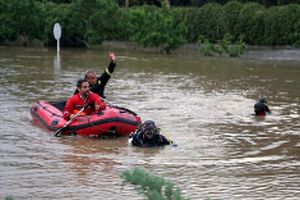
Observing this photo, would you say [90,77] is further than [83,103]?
Yes

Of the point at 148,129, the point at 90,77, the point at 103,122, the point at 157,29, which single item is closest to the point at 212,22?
the point at 157,29

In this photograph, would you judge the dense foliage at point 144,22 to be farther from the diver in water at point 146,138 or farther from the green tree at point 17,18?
the diver in water at point 146,138

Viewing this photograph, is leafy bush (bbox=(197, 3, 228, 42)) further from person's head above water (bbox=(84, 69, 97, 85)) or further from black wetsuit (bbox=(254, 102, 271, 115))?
person's head above water (bbox=(84, 69, 97, 85))

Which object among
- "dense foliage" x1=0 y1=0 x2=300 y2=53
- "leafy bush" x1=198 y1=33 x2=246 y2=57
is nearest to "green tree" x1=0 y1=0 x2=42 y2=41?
"dense foliage" x1=0 y1=0 x2=300 y2=53

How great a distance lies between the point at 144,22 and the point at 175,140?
26304 mm

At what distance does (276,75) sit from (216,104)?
9.90 m

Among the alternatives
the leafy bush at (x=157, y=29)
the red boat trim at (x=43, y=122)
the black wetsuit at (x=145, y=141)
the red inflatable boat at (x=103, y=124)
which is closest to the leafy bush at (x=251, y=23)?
the leafy bush at (x=157, y=29)

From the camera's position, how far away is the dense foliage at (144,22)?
39.3m

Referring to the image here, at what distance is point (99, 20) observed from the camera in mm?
43125

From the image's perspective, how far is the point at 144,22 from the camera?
3859cm

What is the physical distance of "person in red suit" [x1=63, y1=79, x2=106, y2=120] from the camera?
12.9 m

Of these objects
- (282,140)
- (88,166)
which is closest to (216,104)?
(282,140)

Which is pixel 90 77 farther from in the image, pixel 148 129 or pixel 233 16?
pixel 233 16

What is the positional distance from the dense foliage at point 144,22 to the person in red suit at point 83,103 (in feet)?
83.9
